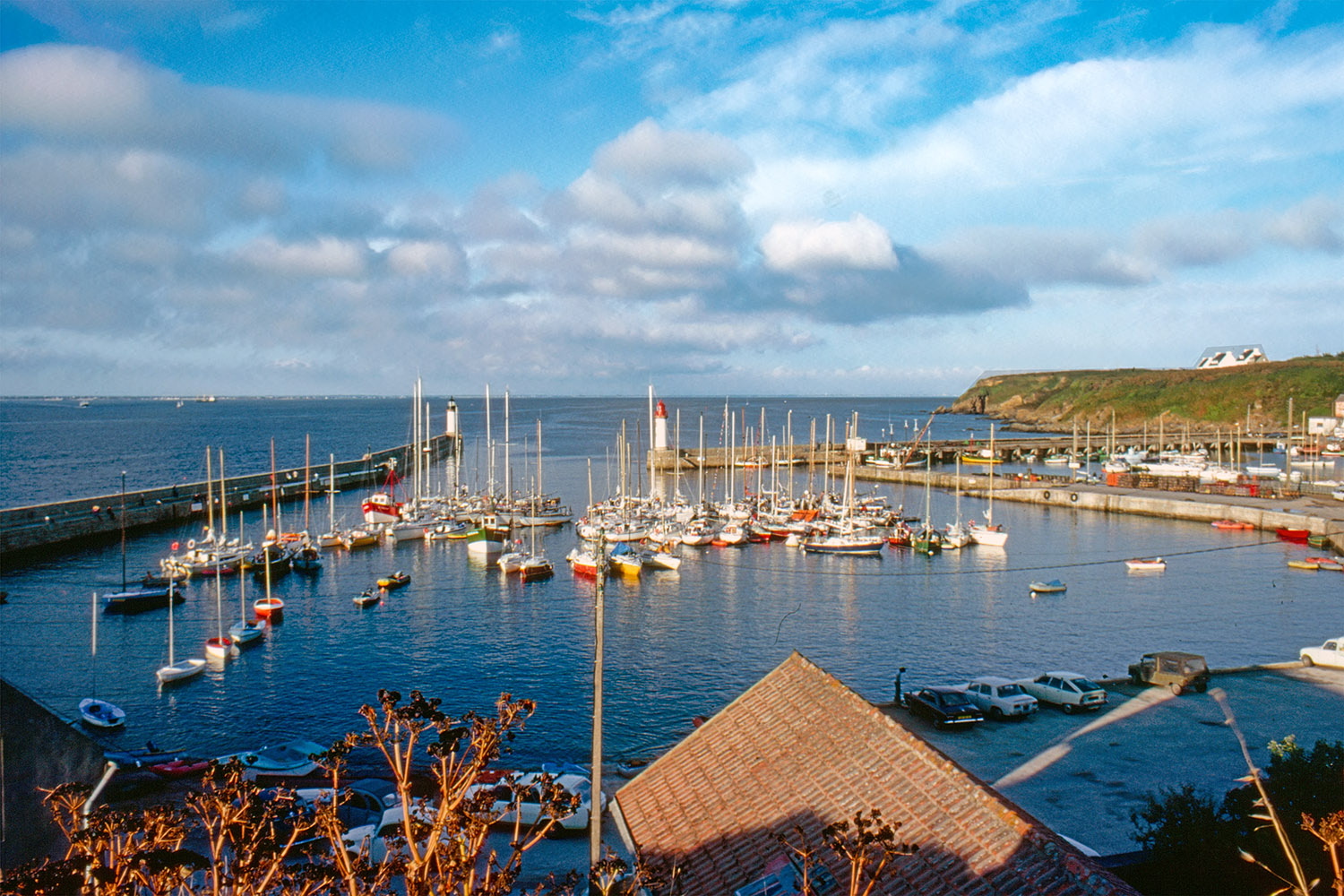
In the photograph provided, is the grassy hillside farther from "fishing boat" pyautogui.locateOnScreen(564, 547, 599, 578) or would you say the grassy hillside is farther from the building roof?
the building roof

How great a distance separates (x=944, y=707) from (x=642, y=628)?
638 inches

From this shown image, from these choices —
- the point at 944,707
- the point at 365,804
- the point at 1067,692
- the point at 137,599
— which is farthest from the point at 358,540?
the point at 1067,692

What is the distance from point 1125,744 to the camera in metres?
19.6

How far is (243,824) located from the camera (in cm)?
613

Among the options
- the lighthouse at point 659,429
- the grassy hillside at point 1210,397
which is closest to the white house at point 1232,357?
the grassy hillside at point 1210,397

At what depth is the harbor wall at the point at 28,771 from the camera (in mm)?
8398

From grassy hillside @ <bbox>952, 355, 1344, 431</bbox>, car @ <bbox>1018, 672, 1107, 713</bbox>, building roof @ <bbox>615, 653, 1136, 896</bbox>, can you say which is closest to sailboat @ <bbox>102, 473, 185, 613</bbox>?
building roof @ <bbox>615, 653, 1136, 896</bbox>

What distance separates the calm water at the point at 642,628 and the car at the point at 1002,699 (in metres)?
3.77

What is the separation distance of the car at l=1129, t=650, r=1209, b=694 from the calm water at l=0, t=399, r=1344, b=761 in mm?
4290

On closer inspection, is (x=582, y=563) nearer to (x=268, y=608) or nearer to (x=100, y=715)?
(x=268, y=608)

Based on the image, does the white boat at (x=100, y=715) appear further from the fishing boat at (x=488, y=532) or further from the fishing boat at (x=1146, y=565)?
the fishing boat at (x=1146, y=565)

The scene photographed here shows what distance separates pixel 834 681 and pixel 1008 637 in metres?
23.5

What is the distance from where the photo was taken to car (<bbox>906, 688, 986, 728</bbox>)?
21031mm

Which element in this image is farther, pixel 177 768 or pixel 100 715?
pixel 100 715
